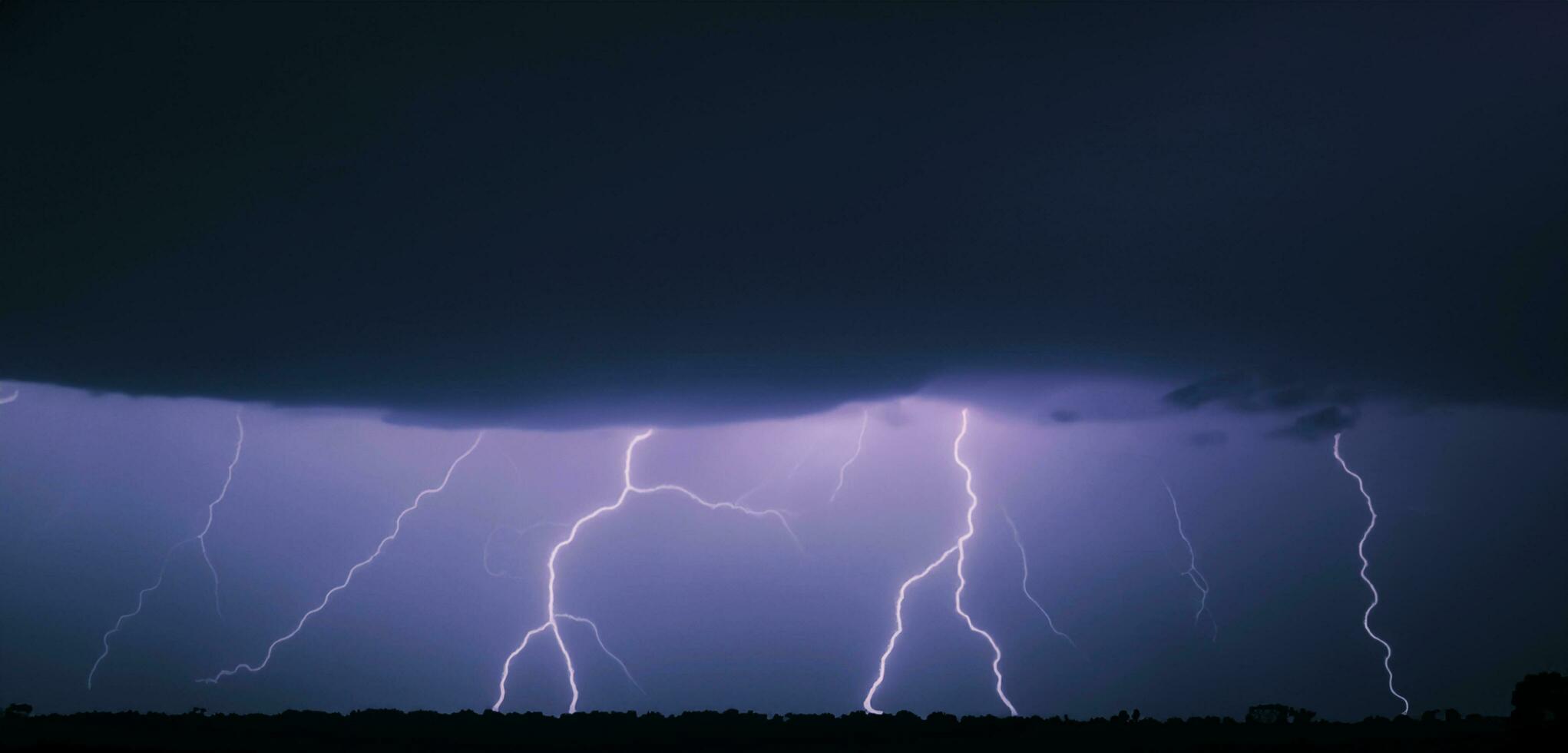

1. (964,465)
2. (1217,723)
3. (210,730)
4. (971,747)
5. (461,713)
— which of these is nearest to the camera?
(971,747)

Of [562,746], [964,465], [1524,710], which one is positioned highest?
[964,465]

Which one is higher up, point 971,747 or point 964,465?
point 964,465

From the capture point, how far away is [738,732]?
830 cm

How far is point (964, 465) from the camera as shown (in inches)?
602

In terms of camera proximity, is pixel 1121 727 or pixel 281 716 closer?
pixel 1121 727

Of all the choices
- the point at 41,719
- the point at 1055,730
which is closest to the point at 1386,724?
the point at 1055,730

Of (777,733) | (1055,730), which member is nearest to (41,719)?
(777,733)

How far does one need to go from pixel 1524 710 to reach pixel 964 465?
9.80m

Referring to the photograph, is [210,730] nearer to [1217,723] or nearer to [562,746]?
[562,746]

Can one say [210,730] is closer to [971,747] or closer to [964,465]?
[971,747]

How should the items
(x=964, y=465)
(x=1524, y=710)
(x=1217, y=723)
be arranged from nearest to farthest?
1. (x=1524, y=710)
2. (x=1217, y=723)
3. (x=964, y=465)

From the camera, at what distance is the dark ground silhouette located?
22.7ft

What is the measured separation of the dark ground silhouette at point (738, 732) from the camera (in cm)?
693

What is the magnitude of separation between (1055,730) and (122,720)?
30.3 ft
